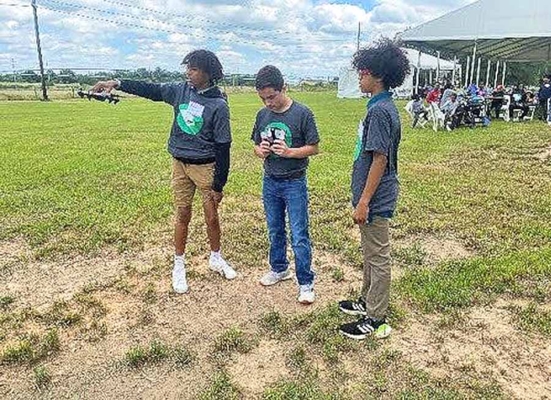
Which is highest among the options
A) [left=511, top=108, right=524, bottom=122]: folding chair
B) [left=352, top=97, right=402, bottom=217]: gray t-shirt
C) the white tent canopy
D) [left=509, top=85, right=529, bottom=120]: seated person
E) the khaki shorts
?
the white tent canopy

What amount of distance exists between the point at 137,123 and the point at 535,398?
16181 millimetres

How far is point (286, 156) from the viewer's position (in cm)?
351

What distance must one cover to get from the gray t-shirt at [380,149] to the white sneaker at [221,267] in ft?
4.84

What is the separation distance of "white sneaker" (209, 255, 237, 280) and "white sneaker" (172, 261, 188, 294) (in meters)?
0.28

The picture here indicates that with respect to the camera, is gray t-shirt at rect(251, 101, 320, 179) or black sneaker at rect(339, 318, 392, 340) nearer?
black sneaker at rect(339, 318, 392, 340)

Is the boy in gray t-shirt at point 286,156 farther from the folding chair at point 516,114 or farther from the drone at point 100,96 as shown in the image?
the folding chair at point 516,114

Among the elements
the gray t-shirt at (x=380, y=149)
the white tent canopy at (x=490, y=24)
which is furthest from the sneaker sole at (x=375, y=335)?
the white tent canopy at (x=490, y=24)

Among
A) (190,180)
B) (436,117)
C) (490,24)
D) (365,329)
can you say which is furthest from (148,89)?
(490,24)

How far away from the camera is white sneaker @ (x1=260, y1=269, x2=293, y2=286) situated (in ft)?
13.4

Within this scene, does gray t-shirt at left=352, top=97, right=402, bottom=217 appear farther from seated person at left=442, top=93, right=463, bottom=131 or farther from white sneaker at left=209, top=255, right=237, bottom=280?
seated person at left=442, top=93, right=463, bottom=131

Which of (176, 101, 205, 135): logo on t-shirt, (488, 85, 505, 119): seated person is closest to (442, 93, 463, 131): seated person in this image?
(488, 85, 505, 119): seated person

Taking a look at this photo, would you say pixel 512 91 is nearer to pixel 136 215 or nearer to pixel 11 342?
pixel 136 215

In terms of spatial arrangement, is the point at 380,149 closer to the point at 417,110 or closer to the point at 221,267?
the point at 221,267

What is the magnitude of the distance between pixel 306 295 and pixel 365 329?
62cm
